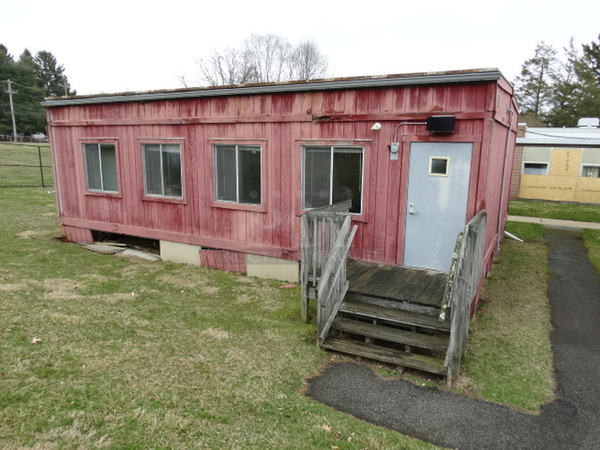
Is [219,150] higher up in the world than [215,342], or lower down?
higher up

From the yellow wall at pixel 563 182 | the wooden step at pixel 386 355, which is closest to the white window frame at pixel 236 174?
the wooden step at pixel 386 355

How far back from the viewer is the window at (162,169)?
8.45m

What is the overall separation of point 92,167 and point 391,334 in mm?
8127

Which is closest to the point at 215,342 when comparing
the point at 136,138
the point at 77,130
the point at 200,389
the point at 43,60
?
the point at 200,389

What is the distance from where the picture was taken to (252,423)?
3430mm

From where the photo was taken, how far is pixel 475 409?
383 centimetres

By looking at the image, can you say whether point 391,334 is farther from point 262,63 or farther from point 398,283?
point 262,63

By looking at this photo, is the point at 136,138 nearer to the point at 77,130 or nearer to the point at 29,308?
the point at 77,130

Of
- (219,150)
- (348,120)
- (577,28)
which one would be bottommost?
(219,150)

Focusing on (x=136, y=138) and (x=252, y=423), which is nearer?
(x=252, y=423)

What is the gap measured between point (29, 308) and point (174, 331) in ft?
7.13

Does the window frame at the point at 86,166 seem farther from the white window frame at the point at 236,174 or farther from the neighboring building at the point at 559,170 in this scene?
the neighboring building at the point at 559,170

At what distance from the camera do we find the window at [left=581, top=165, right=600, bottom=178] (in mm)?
19422

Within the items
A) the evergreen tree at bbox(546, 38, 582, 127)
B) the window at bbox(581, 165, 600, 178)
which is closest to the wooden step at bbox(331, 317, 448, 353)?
the window at bbox(581, 165, 600, 178)
